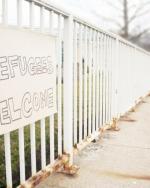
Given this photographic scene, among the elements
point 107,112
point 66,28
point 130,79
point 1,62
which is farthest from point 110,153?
point 130,79

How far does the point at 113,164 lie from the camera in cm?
433

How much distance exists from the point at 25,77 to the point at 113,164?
1881 millimetres

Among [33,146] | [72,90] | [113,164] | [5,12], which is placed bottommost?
[113,164]

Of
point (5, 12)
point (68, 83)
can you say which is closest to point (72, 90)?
point (68, 83)

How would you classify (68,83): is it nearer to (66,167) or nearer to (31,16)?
(66,167)

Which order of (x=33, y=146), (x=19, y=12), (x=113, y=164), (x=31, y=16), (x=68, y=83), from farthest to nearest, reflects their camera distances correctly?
(x=113, y=164), (x=68, y=83), (x=33, y=146), (x=31, y=16), (x=19, y=12)

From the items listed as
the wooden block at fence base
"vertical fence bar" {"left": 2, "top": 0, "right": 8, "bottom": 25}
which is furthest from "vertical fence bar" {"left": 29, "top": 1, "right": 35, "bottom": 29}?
the wooden block at fence base

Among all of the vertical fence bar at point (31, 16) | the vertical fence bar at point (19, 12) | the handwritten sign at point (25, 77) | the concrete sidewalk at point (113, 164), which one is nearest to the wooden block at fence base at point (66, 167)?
the concrete sidewalk at point (113, 164)

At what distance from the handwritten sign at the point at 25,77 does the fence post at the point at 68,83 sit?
368mm

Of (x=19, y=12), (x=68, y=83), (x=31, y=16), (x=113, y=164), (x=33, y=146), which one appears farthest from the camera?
(x=113, y=164)

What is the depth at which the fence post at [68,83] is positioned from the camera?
3.82 meters

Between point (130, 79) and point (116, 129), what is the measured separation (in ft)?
8.19

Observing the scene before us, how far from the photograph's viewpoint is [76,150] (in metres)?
4.35

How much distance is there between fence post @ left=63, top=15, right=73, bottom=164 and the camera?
12.5 feet
